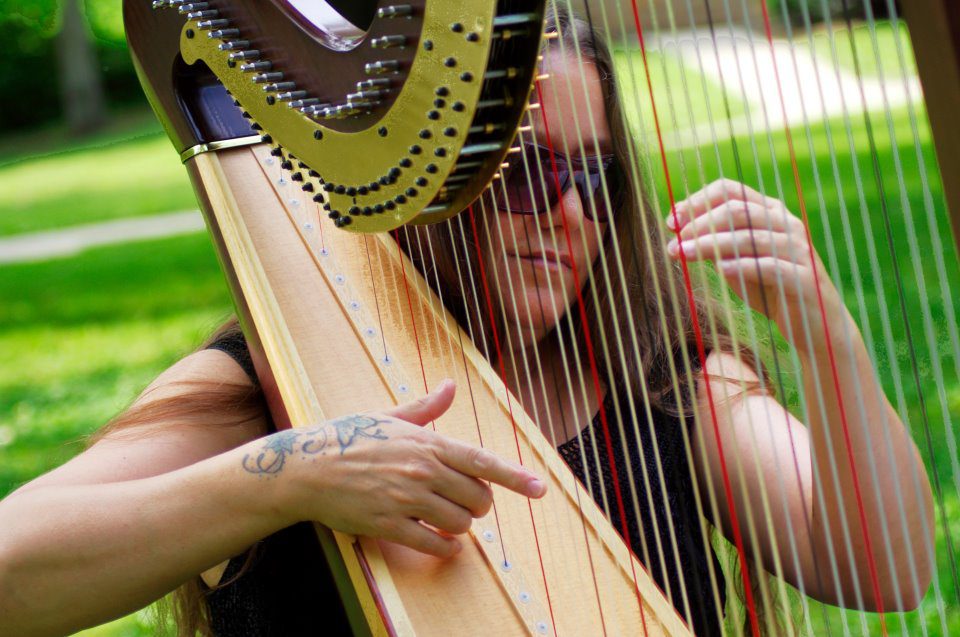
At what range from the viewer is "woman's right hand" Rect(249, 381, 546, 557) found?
4.56 feet

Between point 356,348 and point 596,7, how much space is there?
1.03m

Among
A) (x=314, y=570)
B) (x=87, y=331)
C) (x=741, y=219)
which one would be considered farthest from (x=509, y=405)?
(x=87, y=331)

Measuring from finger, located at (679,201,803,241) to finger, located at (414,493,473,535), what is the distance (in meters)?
0.44

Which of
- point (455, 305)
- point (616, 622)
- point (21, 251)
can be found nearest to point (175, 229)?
point (21, 251)

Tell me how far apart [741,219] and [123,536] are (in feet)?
2.62

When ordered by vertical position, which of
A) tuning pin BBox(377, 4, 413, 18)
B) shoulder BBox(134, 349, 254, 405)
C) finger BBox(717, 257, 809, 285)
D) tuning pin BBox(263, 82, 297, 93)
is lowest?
finger BBox(717, 257, 809, 285)

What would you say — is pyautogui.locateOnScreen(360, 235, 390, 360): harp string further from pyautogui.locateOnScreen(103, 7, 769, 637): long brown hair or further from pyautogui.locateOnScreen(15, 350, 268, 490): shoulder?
pyautogui.locateOnScreen(15, 350, 268, 490): shoulder

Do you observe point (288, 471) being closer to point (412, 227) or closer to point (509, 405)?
point (509, 405)

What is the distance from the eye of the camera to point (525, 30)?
3.83ft

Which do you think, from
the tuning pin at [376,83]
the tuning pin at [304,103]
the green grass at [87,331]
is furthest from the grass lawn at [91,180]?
the tuning pin at [376,83]

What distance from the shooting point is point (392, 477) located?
1396 millimetres

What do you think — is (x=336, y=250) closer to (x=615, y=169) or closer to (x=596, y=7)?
(x=615, y=169)

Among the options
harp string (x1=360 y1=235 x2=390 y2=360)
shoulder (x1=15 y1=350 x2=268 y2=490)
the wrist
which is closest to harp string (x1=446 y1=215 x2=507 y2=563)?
harp string (x1=360 y1=235 x2=390 y2=360)

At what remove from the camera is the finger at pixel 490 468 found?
4.47 ft
